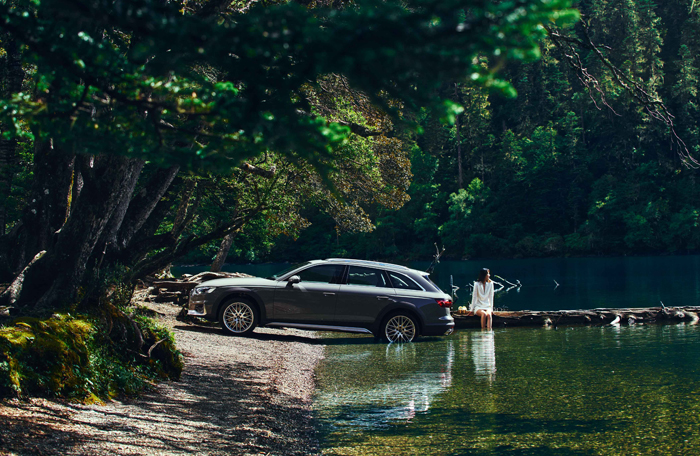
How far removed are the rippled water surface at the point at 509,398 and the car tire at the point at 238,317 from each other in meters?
1.82

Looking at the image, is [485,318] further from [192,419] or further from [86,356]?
[86,356]

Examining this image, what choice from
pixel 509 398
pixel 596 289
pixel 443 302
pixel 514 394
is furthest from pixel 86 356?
pixel 596 289

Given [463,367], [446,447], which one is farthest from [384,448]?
[463,367]

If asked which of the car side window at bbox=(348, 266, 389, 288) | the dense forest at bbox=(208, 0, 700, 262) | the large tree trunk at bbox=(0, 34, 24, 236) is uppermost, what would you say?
the dense forest at bbox=(208, 0, 700, 262)

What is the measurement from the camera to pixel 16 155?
25.2 meters

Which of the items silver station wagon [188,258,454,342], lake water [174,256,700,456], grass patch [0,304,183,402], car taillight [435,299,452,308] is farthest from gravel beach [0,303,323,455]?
car taillight [435,299,452,308]

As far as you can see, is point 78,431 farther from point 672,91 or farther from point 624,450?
point 672,91

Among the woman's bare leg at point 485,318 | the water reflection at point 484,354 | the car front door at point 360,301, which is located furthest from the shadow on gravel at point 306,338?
the woman's bare leg at point 485,318

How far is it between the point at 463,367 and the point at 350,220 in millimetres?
18378

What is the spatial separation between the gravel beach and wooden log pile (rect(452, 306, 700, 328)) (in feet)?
30.4

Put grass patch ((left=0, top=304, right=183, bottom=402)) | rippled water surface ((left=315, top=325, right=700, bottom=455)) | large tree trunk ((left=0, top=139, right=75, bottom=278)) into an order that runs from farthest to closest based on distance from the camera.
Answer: large tree trunk ((left=0, top=139, right=75, bottom=278)) → rippled water surface ((left=315, top=325, right=700, bottom=455)) → grass patch ((left=0, top=304, right=183, bottom=402))

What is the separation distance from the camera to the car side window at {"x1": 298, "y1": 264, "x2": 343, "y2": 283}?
1443 cm

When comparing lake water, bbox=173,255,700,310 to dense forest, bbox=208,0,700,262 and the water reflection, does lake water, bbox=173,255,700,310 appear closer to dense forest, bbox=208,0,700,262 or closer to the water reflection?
the water reflection

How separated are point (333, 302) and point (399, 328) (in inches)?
61.9
